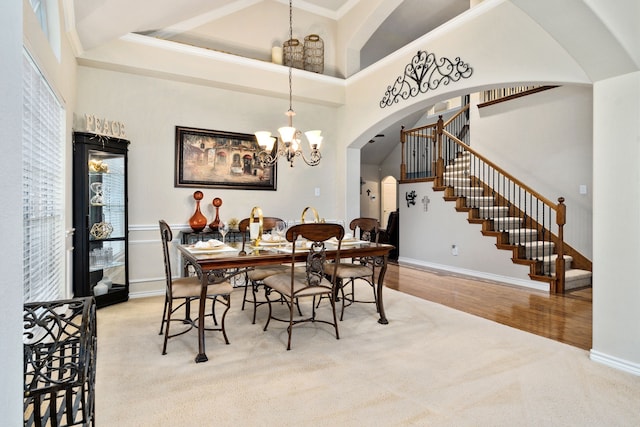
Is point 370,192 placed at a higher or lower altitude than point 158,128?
lower

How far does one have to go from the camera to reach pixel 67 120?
3.46 m

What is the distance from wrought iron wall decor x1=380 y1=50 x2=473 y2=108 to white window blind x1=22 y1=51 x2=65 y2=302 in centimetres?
364

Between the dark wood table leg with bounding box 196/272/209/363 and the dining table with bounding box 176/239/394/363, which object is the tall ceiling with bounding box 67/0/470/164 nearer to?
the dining table with bounding box 176/239/394/363

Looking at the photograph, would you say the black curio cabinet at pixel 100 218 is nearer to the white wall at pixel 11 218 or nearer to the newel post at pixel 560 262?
the white wall at pixel 11 218

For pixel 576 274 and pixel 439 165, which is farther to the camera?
pixel 439 165

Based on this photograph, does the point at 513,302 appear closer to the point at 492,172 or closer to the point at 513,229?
the point at 513,229

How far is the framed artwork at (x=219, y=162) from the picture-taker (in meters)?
4.63

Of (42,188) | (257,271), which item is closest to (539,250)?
(257,271)

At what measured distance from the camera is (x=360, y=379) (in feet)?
7.50

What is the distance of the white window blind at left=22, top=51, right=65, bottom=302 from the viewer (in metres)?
2.35

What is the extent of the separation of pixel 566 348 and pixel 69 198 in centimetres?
460

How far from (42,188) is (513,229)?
6157mm

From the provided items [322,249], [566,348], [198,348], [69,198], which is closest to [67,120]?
[69,198]

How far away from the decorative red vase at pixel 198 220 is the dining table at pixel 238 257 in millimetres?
1264
